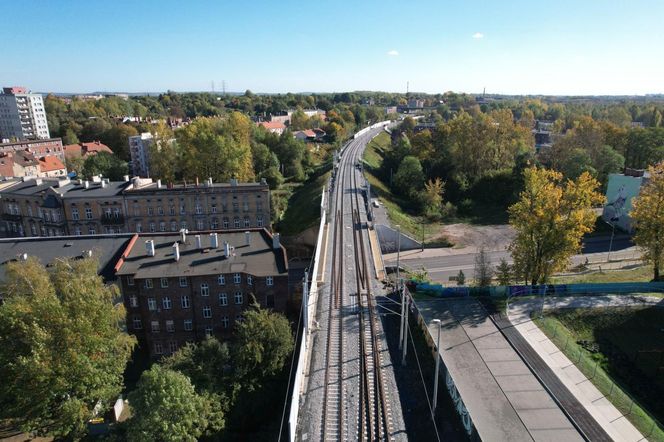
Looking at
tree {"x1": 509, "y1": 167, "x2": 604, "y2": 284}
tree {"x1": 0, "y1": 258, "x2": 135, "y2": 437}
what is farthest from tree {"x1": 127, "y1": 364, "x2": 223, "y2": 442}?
tree {"x1": 509, "y1": 167, "x2": 604, "y2": 284}

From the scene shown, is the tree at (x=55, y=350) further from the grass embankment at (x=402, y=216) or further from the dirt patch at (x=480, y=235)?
the dirt patch at (x=480, y=235)

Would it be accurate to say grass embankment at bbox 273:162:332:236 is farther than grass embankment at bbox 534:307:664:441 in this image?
Yes

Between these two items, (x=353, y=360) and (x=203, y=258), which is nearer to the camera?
(x=353, y=360)

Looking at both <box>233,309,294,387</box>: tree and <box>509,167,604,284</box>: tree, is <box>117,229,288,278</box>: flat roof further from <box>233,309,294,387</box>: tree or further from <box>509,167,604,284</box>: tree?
<box>509,167,604,284</box>: tree

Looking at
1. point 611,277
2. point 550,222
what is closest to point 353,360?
point 550,222

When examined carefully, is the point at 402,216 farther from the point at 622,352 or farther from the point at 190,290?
the point at 190,290

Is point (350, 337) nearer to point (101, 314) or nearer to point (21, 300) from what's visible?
point (101, 314)

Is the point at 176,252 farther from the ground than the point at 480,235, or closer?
farther from the ground
